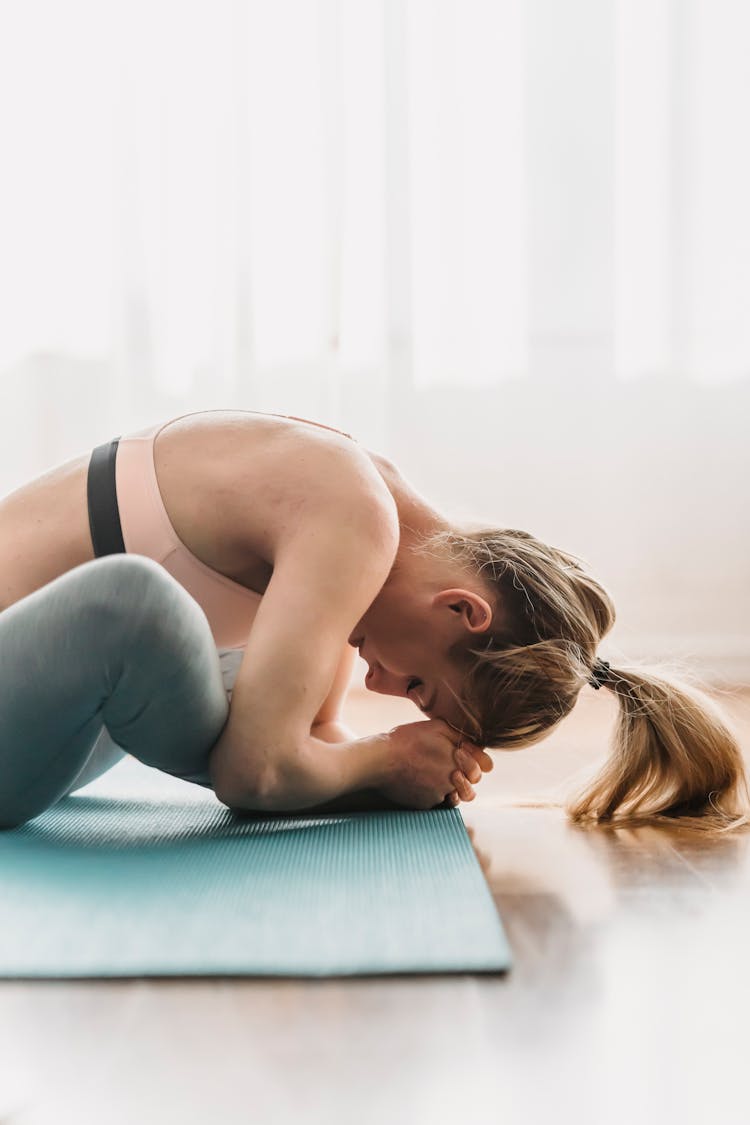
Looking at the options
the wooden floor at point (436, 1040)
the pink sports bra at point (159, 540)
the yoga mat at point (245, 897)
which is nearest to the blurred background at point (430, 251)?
the pink sports bra at point (159, 540)

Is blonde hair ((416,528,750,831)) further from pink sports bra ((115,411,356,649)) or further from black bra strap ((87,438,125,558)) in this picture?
black bra strap ((87,438,125,558))

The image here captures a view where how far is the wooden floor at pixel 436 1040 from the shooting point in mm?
673

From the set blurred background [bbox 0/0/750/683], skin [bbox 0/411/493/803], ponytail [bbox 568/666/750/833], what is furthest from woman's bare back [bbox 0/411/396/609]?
blurred background [bbox 0/0/750/683]

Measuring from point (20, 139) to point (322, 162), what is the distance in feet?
2.46

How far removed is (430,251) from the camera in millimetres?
2887

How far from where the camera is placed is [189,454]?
1331 mm

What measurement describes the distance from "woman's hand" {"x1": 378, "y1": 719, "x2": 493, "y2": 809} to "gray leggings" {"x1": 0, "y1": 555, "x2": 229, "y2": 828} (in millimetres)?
233

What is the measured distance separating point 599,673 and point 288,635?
1.38ft

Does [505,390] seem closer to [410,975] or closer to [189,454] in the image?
[189,454]

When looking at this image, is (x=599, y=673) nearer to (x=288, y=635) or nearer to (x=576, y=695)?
(x=576, y=695)

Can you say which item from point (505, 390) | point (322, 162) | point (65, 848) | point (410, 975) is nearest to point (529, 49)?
point (322, 162)

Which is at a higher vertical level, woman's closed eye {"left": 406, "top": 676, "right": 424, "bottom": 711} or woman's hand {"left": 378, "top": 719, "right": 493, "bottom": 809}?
woman's closed eye {"left": 406, "top": 676, "right": 424, "bottom": 711}

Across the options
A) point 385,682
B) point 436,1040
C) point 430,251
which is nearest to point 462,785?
point 385,682

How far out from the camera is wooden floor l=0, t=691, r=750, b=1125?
67 centimetres
